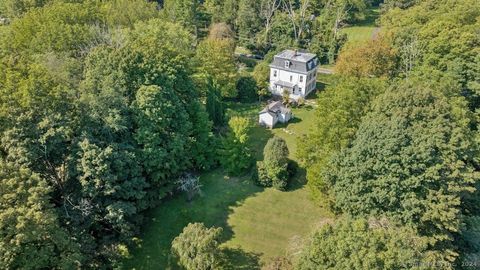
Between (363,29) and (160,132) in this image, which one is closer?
(160,132)

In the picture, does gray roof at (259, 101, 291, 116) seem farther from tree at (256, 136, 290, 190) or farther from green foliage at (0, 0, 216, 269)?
green foliage at (0, 0, 216, 269)

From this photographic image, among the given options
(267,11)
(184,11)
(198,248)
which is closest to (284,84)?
(184,11)

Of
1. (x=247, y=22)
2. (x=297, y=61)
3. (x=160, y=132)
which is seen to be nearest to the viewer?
(x=160, y=132)

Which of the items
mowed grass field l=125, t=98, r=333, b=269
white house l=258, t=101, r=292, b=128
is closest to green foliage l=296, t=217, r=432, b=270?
mowed grass field l=125, t=98, r=333, b=269

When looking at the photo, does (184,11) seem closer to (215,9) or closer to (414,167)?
(215,9)

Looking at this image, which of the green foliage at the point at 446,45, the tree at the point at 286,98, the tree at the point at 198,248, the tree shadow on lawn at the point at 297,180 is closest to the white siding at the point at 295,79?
the tree at the point at 286,98

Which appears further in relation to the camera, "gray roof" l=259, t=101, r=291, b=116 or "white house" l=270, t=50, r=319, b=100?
"white house" l=270, t=50, r=319, b=100
